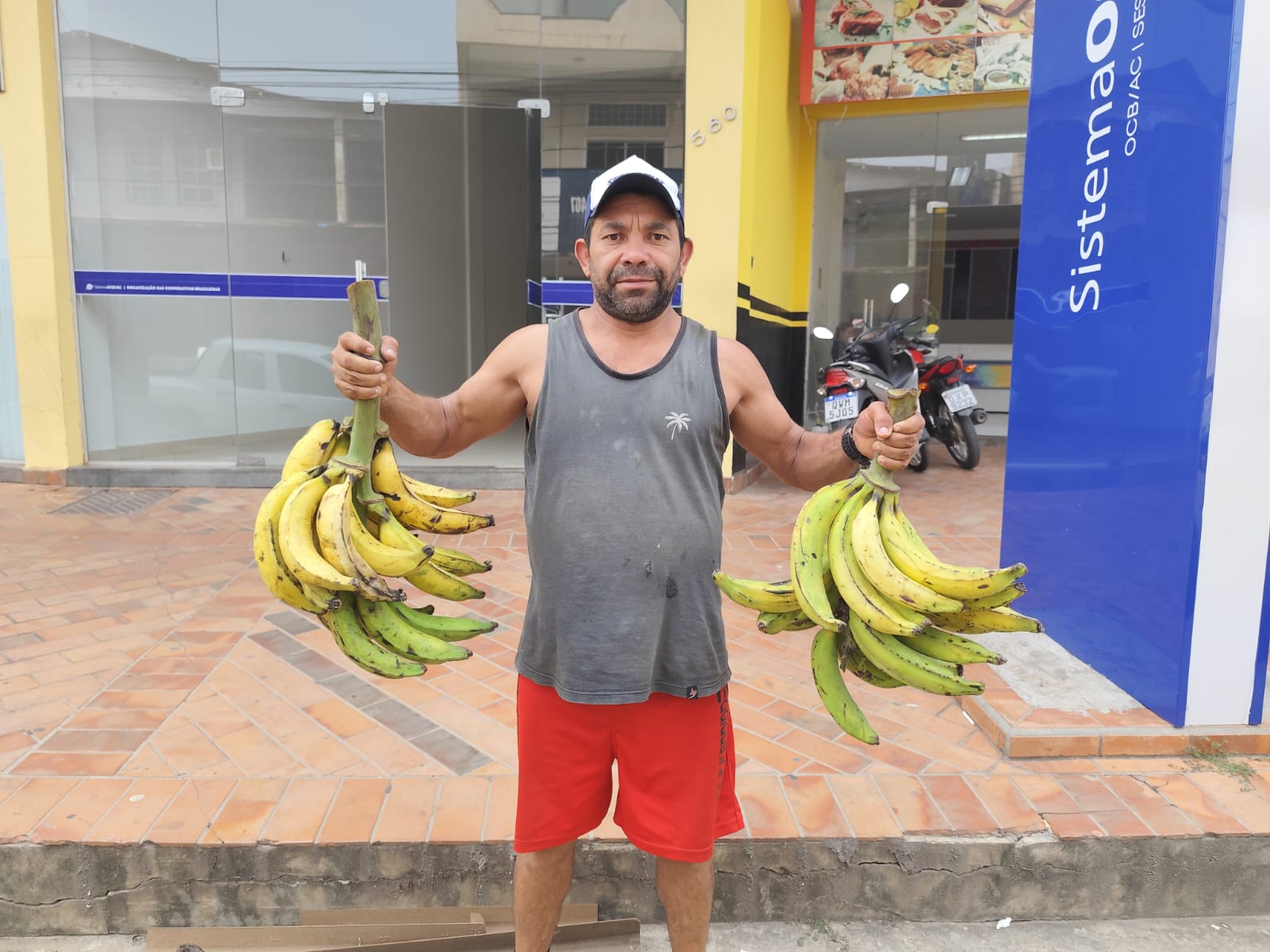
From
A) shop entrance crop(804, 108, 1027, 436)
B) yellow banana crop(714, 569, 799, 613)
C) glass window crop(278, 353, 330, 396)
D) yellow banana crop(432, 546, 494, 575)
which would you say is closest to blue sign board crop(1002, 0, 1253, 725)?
yellow banana crop(714, 569, 799, 613)

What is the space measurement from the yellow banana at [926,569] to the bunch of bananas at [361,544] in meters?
1.02

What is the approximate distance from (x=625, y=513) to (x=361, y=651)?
0.74 m

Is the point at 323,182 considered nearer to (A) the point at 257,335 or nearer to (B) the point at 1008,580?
(A) the point at 257,335

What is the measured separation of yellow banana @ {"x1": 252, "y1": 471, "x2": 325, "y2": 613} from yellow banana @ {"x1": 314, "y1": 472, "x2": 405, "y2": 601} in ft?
0.35

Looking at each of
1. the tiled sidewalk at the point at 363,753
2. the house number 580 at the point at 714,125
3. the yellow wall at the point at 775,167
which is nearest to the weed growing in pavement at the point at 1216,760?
the tiled sidewalk at the point at 363,753

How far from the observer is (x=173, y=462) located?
25.6 feet

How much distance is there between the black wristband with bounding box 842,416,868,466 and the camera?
2.16 metres

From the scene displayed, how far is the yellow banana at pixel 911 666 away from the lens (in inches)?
81.7

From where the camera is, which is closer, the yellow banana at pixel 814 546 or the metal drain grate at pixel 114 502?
the yellow banana at pixel 814 546

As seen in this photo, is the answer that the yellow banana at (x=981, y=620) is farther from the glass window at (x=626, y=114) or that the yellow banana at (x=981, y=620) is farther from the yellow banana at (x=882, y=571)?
the glass window at (x=626, y=114)

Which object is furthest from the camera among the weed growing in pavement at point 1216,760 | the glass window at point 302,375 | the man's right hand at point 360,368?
the glass window at point 302,375

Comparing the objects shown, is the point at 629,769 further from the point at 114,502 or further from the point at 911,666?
the point at 114,502

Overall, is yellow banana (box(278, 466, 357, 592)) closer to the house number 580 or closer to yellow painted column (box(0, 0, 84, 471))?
the house number 580

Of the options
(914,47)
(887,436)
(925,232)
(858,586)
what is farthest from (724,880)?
(925,232)
